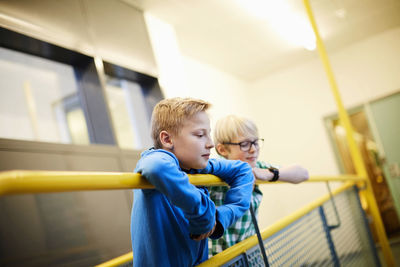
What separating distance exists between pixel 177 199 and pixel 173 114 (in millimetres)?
280

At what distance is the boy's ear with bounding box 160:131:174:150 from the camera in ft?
3.00

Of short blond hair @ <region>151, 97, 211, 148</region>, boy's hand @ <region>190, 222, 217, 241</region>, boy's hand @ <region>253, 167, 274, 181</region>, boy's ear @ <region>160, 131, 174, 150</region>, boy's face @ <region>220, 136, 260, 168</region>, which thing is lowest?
boy's hand @ <region>190, 222, 217, 241</region>

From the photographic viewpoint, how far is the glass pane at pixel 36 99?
100 inches

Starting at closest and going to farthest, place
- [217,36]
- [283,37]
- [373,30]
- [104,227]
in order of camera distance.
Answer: [104,227], [217,36], [283,37], [373,30]

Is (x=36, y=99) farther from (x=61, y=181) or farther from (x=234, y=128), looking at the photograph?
(x=61, y=181)

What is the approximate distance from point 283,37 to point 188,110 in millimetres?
4595

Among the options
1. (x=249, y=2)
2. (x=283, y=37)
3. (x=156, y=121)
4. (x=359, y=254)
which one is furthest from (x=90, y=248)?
(x=283, y=37)

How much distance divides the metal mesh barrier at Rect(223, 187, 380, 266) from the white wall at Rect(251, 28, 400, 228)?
2.49 metres

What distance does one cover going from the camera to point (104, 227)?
250 centimetres

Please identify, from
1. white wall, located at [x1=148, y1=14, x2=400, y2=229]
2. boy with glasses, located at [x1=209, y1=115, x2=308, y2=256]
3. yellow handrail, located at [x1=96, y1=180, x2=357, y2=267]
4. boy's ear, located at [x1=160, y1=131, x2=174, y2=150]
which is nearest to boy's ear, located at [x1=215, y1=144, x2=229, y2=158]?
boy with glasses, located at [x1=209, y1=115, x2=308, y2=256]

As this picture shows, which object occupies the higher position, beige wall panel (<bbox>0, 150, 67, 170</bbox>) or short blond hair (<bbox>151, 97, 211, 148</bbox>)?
beige wall panel (<bbox>0, 150, 67, 170</bbox>)

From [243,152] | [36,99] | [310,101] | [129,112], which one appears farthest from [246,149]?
[310,101]

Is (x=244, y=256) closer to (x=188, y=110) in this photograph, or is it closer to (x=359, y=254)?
(x=188, y=110)

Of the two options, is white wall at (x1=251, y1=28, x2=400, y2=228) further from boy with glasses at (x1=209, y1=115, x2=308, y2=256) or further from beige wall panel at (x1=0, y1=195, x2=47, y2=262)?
boy with glasses at (x1=209, y1=115, x2=308, y2=256)
